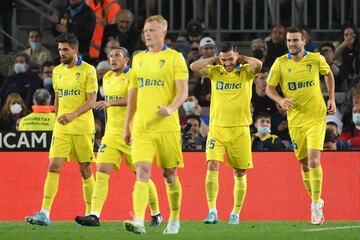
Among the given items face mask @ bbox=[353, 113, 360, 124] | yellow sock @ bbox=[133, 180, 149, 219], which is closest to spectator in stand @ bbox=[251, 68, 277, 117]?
face mask @ bbox=[353, 113, 360, 124]

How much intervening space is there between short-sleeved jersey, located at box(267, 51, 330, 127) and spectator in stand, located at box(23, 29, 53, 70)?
7348 mm

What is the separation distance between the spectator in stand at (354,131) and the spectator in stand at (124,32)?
4196mm

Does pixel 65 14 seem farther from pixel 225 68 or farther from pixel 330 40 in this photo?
pixel 225 68

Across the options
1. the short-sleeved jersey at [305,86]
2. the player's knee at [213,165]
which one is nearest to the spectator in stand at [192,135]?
the player's knee at [213,165]

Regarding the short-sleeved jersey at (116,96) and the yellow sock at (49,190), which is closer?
the yellow sock at (49,190)

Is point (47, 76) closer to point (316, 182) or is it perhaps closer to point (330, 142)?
point (330, 142)

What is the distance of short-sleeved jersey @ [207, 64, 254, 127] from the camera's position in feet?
58.2

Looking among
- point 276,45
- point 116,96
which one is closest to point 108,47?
point 276,45

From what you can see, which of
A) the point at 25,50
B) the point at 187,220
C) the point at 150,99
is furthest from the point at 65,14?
the point at 150,99

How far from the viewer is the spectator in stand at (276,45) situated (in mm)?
23047

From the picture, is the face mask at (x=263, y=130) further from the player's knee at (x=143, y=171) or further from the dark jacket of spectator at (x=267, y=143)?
the player's knee at (x=143, y=171)

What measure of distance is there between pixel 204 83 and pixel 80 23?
92.0 inches

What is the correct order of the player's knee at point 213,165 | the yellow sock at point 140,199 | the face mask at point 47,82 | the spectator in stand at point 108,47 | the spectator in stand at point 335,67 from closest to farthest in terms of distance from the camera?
the yellow sock at point 140,199 → the player's knee at point 213,165 → the spectator in stand at point 335,67 → the face mask at point 47,82 → the spectator in stand at point 108,47

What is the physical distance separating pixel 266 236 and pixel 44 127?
638 centimetres
